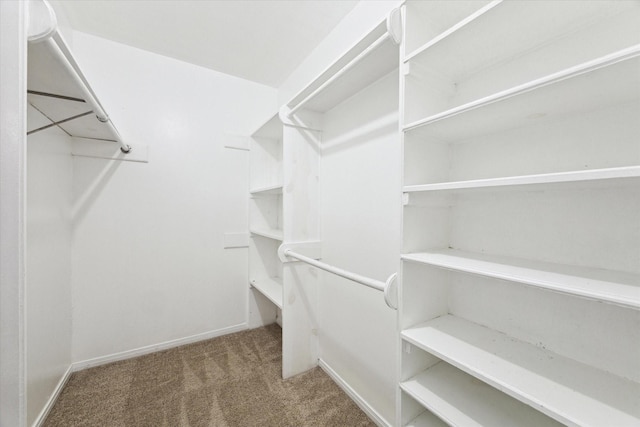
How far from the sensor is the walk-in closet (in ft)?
2.19

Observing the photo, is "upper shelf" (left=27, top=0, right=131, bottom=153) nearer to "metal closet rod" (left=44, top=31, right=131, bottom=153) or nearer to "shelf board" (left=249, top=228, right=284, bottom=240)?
"metal closet rod" (left=44, top=31, right=131, bottom=153)

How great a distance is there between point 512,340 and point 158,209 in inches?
96.5

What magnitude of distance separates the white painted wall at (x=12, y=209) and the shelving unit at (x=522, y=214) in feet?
3.84

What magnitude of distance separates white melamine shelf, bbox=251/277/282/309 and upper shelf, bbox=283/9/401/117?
4.71ft

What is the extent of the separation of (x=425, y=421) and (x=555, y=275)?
0.79 m

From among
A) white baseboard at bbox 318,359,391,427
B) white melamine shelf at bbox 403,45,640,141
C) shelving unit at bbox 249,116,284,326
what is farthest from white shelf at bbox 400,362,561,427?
shelving unit at bbox 249,116,284,326

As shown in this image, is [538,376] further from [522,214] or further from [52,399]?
[52,399]

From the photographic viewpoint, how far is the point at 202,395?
1580 mm

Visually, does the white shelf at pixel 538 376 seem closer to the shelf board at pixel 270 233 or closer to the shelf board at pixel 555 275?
the shelf board at pixel 555 275

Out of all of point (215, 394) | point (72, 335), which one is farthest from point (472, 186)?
point (72, 335)

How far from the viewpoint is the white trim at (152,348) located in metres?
1.85

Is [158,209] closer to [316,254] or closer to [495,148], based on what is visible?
[316,254]

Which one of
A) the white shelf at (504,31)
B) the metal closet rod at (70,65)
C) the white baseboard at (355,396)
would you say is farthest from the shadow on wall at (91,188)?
the white shelf at (504,31)

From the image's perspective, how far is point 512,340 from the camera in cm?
87
